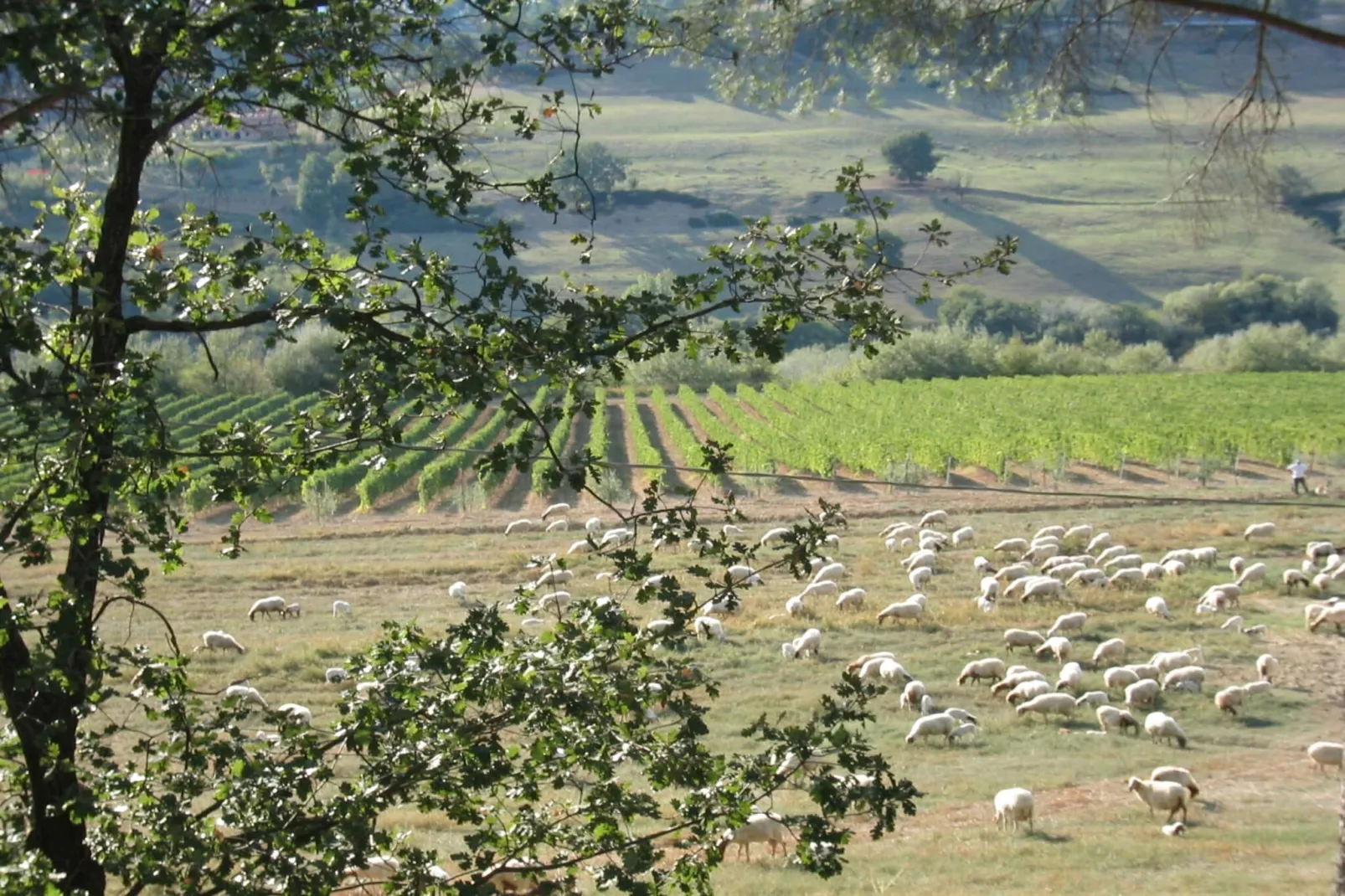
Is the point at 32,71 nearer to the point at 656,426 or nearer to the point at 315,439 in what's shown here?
the point at 315,439

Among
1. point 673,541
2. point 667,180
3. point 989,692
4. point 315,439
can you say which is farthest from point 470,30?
point 667,180

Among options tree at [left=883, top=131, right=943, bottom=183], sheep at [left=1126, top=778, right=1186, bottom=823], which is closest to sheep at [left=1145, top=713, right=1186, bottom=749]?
sheep at [left=1126, top=778, right=1186, bottom=823]

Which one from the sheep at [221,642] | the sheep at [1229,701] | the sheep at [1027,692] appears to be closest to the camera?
the sheep at [1229,701]

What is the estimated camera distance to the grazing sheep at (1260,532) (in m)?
23.3

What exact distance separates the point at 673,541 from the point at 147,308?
1.64m

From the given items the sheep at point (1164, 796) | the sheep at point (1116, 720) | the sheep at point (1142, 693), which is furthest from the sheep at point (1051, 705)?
the sheep at point (1164, 796)

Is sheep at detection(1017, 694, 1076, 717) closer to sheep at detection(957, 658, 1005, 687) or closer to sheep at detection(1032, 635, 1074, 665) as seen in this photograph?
sheep at detection(957, 658, 1005, 687)

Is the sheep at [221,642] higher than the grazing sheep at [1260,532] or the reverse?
higher

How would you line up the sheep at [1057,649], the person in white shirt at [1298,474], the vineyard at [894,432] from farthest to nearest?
the vineyard at [894,432], the person in white shirt at [1298,474], the sheep at [1057,649]

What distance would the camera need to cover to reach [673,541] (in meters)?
3.93

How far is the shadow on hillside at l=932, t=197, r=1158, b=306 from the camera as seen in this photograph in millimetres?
76438

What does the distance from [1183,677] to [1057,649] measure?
1644 millimetres

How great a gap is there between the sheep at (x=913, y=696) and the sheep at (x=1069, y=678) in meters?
1.49

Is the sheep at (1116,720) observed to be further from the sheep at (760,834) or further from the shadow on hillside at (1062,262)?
the shadow on hillside at (1062,262)
